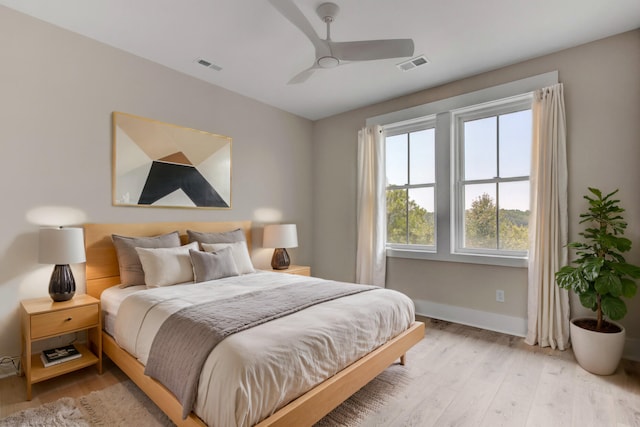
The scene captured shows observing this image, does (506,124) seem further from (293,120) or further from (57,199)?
(57,199)

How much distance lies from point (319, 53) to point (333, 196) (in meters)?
2.61

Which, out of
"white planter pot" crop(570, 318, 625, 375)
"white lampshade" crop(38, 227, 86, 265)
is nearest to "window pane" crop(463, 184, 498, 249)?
"white planter pot" crop(570, 318, 625, 375)

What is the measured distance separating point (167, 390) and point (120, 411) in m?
0.55

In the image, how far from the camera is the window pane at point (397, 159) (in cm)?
412

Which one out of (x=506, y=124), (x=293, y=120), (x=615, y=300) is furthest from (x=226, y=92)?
(x=615, y=300)

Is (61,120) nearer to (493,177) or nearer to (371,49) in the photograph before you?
(371,49)

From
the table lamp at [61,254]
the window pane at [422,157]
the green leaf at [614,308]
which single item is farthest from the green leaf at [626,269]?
the table lamp at [61,254]

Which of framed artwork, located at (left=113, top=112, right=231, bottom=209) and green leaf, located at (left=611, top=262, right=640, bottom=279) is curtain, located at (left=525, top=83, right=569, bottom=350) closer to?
green leaf, located at (left=611, top=262, right=640, bottom=279)

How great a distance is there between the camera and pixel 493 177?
11.3 ft

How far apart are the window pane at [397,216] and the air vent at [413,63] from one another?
148 cm

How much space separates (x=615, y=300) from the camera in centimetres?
239

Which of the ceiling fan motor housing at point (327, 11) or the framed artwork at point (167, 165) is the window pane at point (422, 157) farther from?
the framed artwork at point (167, 165)

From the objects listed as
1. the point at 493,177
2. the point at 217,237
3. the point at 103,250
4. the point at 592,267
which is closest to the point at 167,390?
the point at 103,250

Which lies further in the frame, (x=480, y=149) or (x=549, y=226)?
(x=480, y=149)
